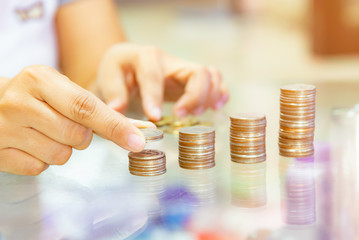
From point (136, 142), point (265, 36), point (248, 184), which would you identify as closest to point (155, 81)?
point (136, 142)

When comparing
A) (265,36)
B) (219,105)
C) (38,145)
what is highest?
(38,145)

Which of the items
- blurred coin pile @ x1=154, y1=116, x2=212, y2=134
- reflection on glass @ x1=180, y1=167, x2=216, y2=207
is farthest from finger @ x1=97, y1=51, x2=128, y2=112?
reflection on glass @ x1=180, y1=167, x2=216, y2=207

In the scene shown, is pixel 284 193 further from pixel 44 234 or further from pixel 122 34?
pixel 122 34

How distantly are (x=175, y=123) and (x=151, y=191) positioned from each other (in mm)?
436

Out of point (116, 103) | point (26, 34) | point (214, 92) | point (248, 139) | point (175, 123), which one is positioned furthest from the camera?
point (26, 34)

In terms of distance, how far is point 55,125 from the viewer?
110 cm

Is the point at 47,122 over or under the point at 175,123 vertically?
over

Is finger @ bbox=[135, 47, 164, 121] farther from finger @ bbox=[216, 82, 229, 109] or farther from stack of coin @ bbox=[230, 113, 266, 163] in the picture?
stack of coin @ bbox=[230, 113, 266, 163]

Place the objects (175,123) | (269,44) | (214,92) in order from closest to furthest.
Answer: (175,123), (214,92), (269,44)

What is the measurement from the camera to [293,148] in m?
1.19

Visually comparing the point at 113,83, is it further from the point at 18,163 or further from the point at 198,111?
the point at 18,163

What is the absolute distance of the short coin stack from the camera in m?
1.11

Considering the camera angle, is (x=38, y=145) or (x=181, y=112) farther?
(x=181, y=112)

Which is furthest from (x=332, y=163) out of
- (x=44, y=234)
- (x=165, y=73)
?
(x=165, y=73)
